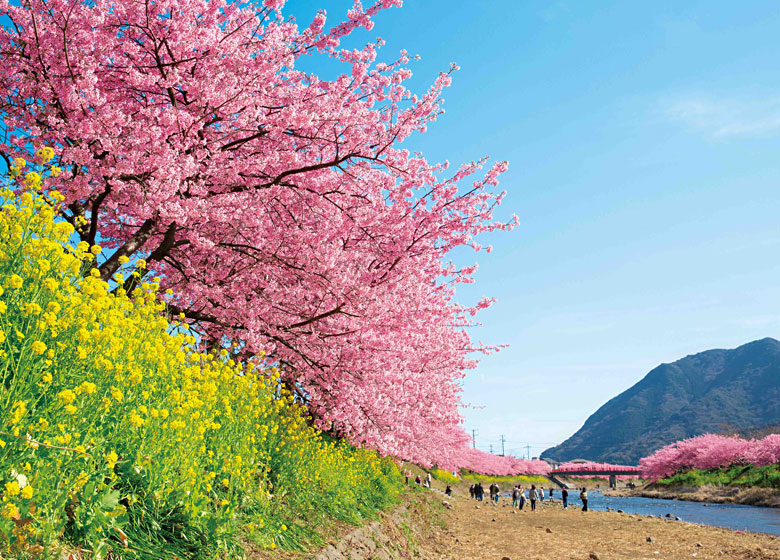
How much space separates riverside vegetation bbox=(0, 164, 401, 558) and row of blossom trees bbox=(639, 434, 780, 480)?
5851cm

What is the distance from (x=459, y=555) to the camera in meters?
12.7

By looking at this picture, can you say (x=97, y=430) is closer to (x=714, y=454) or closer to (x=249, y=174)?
(x=249, y=174)

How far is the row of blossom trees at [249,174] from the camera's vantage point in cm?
660

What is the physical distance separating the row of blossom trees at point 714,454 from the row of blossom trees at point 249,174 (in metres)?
54.0

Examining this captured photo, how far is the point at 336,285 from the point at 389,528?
201 inches

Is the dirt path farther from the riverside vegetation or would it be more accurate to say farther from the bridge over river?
the bridge over river

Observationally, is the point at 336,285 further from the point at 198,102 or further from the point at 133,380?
the point at 133,380

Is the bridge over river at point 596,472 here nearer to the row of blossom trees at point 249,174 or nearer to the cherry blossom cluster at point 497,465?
the cherry blossom cluster at point 497,465

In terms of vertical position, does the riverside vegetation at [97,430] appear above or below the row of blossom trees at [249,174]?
below

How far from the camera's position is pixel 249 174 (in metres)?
8.18

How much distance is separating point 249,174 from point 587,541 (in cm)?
1684

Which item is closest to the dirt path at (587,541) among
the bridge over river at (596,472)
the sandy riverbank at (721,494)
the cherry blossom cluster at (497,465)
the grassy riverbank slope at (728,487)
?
the sandy riverbank at (721,494)

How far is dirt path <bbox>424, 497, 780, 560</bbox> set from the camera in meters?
13.7

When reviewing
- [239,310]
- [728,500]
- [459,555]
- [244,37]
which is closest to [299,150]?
[244,37]
